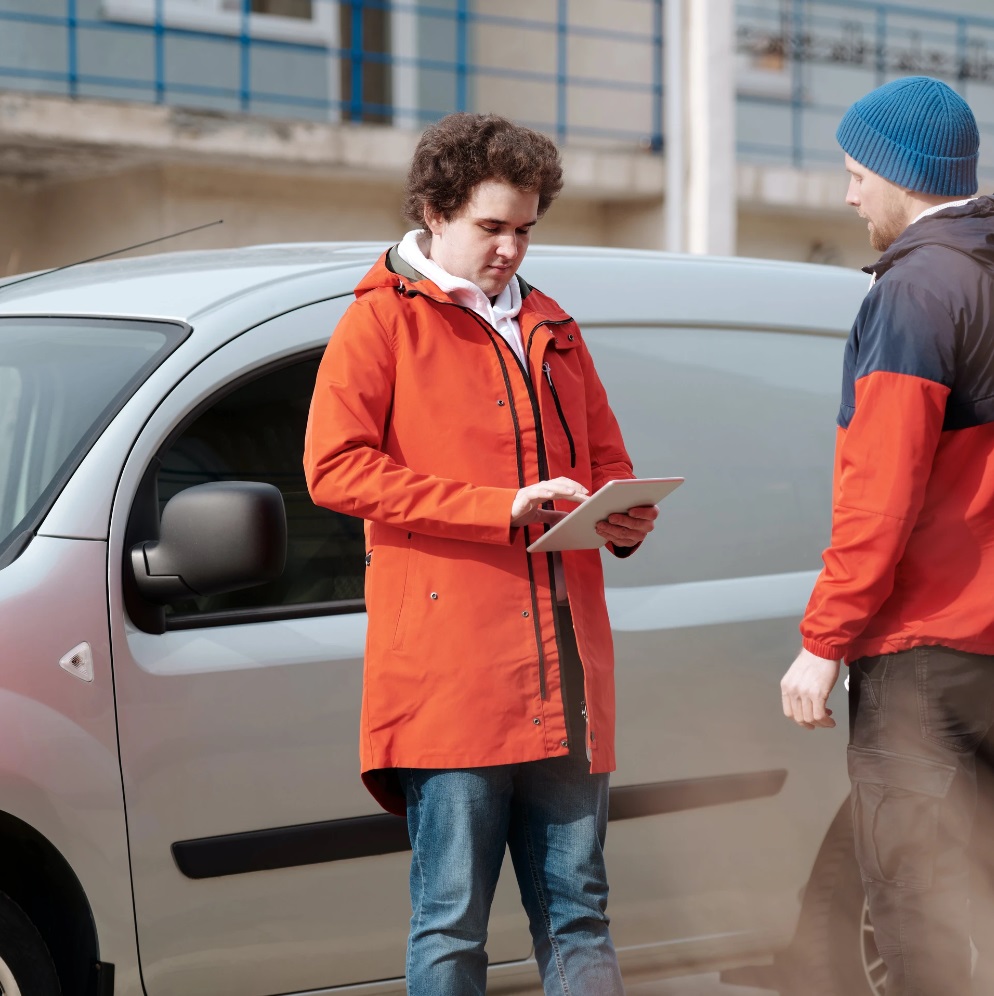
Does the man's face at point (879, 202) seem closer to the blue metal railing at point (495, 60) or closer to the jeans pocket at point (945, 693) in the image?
the jeans pocket at point (945, 693)

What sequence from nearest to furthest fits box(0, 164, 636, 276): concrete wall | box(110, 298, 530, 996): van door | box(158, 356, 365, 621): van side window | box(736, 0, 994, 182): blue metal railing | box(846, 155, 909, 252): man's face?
box(846, 155, 909, 252): man's face < box(110, 298, 530, 996): van door < box(158, 356, 365, 621): van side window < box(0, 164, 636, 276): concrete wall < box(736, 0, 994, 182): blue metal railing

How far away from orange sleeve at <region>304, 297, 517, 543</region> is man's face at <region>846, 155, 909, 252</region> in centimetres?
76

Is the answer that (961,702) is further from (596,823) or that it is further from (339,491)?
(339,491)

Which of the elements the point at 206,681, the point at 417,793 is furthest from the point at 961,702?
the point at 206,681

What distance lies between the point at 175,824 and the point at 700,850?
1106 mm

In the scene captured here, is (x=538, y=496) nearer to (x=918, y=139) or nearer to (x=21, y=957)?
(x=918, y=139)

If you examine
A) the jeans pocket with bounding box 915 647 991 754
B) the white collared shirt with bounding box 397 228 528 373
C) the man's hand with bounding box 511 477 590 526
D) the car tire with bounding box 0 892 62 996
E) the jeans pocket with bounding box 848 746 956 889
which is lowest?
the car tire with bounding box 0 892 62 996

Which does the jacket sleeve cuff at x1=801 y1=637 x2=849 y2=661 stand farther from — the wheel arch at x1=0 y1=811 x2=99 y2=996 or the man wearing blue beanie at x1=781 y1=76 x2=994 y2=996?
the wheel arch at x1=0 y1=811 x2=99 y2=996

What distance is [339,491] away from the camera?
226 centimetres

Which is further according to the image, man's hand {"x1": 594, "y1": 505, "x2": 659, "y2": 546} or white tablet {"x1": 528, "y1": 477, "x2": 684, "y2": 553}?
man's hand {"x1": 594, "y1": 505, "x2": 659, "y2": 546}

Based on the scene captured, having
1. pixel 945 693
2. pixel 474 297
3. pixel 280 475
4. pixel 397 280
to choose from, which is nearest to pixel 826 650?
pixel 945 693

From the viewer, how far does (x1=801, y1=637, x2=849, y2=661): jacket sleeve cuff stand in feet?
7.72

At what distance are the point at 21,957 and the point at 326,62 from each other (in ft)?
26.8

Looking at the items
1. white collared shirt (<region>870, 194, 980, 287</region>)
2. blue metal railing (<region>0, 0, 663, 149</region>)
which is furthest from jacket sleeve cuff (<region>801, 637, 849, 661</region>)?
blue metal railing (<region>0, 0, 663, 149</region>)
